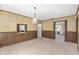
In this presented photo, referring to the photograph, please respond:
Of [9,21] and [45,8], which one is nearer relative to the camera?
[45,8]

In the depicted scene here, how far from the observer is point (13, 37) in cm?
707

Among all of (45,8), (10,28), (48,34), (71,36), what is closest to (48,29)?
(48,34)

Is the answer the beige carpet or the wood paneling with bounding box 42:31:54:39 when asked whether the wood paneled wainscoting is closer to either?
the beige carpet

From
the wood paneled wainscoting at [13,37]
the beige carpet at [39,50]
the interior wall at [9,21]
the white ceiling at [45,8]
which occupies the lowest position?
the beige carpet at [39,50]

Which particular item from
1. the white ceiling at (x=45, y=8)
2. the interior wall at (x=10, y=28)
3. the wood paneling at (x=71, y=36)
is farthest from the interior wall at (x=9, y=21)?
the wood paneling at (x=71, y=36)

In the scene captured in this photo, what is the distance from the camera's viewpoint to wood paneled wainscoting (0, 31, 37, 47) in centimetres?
609

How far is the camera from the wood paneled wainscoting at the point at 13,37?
20.0 feet

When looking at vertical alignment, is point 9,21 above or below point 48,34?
above

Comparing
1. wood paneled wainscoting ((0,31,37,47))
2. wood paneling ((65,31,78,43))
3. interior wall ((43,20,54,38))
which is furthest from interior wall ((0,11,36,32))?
wood paneling ((65,31,78,43))

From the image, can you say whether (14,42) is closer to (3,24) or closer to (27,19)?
(3,24)

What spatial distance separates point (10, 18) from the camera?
677 cm

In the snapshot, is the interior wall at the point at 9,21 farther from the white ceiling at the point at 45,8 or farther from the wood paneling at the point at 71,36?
the wood paneling at the point at 71,36

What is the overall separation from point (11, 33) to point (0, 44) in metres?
1.30

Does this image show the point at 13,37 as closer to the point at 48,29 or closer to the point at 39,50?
the point at 39,50
